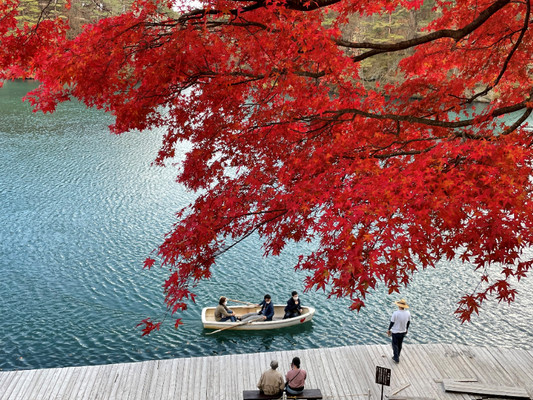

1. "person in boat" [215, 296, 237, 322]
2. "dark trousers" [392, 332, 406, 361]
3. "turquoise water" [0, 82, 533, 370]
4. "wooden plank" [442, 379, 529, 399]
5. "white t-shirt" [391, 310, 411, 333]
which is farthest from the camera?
"person in boat" [215, 296, 237, 322]

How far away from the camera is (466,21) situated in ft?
25.2


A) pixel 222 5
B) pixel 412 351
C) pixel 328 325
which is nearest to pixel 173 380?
pixel 412 351

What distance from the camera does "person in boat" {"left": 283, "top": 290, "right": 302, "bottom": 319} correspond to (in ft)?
35.5

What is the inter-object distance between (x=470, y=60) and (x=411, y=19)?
37112 millimetres

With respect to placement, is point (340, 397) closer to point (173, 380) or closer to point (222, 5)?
point (173, 380)

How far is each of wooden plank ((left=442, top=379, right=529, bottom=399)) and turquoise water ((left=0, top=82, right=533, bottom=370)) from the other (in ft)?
10.7

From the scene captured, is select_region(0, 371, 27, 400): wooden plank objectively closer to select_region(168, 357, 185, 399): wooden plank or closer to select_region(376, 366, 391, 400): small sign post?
select_region(168, 357, 185, 399): wooden plank

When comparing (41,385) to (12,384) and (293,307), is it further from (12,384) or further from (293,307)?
(293,307)

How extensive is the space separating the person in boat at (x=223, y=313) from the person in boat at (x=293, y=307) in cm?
126

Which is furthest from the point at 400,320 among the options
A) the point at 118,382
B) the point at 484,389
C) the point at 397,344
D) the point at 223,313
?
the point at 118,382

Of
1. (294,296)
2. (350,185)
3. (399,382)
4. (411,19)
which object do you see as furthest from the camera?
(411,19)

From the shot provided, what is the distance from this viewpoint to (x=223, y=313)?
10516 mm

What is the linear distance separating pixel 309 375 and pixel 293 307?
134 inches

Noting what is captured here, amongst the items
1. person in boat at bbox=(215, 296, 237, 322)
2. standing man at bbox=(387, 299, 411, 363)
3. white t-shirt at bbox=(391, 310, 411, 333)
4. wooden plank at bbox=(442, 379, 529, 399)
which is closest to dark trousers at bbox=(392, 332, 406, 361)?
standing man at bbox=(387, 299, 411, 363)
